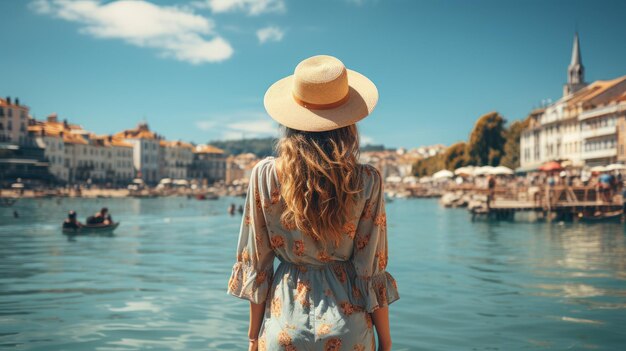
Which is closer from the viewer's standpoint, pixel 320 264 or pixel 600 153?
pixel 320 264

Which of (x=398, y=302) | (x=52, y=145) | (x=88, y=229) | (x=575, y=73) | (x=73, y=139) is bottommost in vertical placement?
(x=398, y=302)

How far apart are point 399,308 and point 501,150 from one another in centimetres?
7307

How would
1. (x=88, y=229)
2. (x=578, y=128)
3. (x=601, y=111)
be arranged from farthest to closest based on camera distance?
1. (x=578, y=128)
2. (x=601, y=111)
3. (x=88, y=229)

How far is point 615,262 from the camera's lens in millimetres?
16281

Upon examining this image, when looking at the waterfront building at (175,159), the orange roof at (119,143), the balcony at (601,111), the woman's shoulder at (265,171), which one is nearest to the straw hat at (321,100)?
the woman's shoulder at (265,171)

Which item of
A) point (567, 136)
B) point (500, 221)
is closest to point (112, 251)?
point (500, 221)

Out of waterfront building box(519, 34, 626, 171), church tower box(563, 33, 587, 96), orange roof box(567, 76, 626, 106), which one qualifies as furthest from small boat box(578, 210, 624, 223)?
church tower box(563, 33, 587, 96)

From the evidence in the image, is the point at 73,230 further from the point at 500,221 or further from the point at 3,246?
the point at 500,221

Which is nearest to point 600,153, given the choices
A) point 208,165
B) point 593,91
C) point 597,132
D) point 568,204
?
point 597,132

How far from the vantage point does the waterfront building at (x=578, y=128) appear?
6128cm

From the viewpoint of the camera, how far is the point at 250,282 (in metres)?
2.71

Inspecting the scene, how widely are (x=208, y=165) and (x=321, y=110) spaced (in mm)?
160647

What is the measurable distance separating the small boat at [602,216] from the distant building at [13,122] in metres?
85.2

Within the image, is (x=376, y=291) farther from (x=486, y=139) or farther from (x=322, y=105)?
(x=486, y=139)
